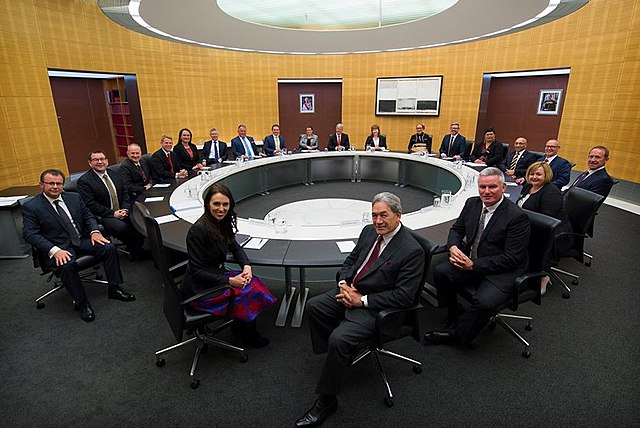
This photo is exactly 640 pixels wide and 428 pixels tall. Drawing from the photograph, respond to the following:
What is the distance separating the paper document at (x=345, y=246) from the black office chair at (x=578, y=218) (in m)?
1.97

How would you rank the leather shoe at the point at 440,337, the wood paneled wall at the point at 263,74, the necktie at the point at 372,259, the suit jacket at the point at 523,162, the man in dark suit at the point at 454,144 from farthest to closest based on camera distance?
1. the man in dark suit at the point at 454,144
2. the wood paneled wall at the point at 263,74
3. the suit jacket at the point at 523,162
4. the leather shoe at the point at 440,337
5. the necktie at the point at 372,259

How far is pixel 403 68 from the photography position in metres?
9.69

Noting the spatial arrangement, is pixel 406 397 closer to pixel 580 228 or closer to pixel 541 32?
pixel 580 228

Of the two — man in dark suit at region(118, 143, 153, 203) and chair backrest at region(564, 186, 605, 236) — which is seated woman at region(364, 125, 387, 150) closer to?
chair backrest at region(564, 186, 605, 236)

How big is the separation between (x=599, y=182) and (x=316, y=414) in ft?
13.2

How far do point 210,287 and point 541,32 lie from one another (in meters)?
8.63

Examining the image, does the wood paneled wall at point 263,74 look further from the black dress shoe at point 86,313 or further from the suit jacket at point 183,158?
the black dress shoe at point 86,313

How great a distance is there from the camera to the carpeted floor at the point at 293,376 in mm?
2156

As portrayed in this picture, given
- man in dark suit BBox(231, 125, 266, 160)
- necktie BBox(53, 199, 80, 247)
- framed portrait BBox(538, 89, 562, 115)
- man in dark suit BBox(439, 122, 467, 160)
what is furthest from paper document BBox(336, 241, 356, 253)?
framed portrait BBox(538, 89, 562, 115)

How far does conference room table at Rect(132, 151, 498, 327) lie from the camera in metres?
2.89

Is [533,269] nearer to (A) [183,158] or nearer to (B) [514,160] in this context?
(B) [514,160]

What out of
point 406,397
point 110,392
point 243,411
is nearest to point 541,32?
point 406,397

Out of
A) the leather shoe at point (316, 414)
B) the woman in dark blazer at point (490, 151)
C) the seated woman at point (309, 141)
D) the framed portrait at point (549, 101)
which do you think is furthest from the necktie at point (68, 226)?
the framed portrait at point (549, 101)

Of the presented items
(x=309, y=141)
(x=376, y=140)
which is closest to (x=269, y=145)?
(x=309, y=141)
